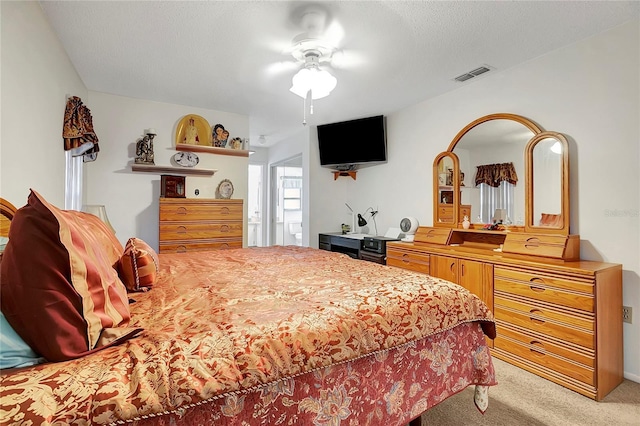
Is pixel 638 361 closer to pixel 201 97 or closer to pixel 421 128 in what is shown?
pixel 421 128

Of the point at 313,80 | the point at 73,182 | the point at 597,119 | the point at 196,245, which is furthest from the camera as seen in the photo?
the point at 196,245

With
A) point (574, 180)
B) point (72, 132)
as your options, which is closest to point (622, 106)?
point (574, 180)

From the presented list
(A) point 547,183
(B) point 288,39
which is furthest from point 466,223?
(B) point 288,39

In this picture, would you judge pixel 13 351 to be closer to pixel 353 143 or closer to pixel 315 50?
pixel 315 50

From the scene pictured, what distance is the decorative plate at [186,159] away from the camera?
4.12 m

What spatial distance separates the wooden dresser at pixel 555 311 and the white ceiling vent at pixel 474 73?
157 cm

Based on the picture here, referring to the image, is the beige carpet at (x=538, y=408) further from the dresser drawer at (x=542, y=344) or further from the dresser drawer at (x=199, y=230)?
→ the dresser drawer at (x=199, y=230)

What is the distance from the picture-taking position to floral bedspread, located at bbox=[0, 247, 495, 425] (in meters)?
0.75

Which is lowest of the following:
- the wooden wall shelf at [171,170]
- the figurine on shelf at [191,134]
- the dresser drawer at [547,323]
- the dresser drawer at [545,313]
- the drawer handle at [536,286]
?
the dresser drawer at [547,323]

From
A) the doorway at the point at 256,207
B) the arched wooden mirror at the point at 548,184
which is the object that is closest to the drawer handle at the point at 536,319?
the arched wooden mirror at the point at 548,184

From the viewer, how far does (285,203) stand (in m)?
6.81

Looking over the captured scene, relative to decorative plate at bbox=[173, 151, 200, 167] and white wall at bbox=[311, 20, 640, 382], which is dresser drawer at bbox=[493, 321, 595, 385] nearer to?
white wall at bbox=[311, 20, 640, 382]

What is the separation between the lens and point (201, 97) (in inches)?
151

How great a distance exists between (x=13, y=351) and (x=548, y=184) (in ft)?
11.0
